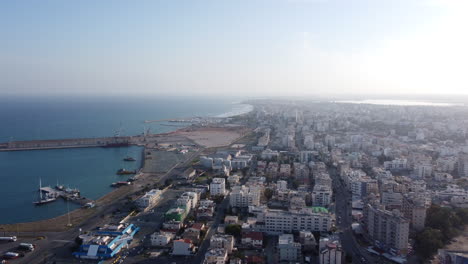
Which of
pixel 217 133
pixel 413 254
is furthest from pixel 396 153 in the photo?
pixel 217 133

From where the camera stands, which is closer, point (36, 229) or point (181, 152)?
point (36, 229)

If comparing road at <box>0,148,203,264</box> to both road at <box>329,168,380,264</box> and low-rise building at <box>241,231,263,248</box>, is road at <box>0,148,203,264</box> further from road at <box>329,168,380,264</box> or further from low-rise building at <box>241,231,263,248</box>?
road at <box>329,168,380,264</box>

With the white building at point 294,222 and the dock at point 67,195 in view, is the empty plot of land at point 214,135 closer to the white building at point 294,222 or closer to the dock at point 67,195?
the dock at point 67,195

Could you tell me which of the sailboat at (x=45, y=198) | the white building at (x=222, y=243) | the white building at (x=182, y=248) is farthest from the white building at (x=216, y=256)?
the sailboat at (x=45, y=198)

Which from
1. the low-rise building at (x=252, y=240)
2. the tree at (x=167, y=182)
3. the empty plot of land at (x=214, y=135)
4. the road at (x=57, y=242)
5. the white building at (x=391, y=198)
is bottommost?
the road at (x=57, y=242)

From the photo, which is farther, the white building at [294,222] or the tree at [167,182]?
the tree at [167,182]

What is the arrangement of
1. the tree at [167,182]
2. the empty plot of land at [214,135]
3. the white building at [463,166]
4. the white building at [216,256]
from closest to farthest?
1. the white building at [216,256]
2. the tree at [167,182]
3. the white building at [463,166]
4. the empty plot of land at [214,135]

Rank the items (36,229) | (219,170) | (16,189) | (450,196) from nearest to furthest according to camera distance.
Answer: (36,229)
(450,196)
(16,189)
(219,170)

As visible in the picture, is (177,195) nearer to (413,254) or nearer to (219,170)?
(219,170)

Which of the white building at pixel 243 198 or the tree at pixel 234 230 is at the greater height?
the white building at pixel 243 198

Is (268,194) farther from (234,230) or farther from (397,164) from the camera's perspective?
(397,164)

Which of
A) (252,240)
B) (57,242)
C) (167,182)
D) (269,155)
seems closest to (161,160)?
(167,182)
